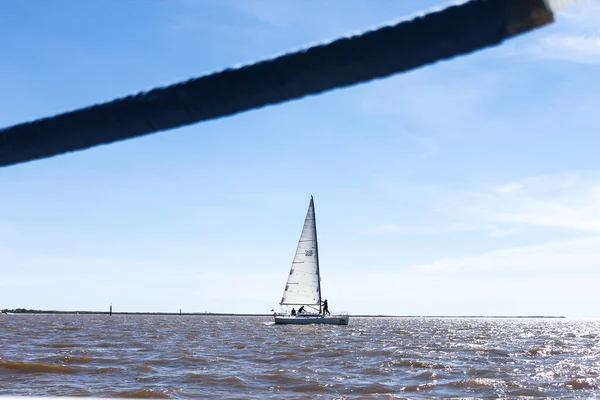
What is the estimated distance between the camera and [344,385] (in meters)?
13.2

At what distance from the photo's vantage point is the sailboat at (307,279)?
179ft

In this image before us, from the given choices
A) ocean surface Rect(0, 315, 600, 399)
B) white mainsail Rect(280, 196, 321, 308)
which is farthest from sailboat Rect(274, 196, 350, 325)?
ocean surface Rect(0, 315, 600, 399)

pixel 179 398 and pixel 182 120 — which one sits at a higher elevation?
pixel 182 120

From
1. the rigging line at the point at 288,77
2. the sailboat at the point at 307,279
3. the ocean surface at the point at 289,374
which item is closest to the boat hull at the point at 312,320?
the sailboat at the point at 307,279

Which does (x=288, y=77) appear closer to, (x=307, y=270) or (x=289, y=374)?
(x=289, y=374)

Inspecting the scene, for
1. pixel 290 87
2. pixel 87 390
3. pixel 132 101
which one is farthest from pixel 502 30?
pixel 87 390

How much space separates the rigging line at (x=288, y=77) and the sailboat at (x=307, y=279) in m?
52.3

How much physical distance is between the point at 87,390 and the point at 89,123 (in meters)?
11.5

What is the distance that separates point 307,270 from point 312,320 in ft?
15.4

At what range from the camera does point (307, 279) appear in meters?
55.5

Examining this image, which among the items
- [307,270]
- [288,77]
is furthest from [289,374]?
[307,270]

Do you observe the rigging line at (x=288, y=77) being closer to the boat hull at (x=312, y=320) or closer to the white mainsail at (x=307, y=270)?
the boat hull at (x=312, y=320)

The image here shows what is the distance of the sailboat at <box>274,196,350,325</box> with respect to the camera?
179ft

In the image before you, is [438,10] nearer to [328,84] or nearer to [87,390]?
[328,84]
